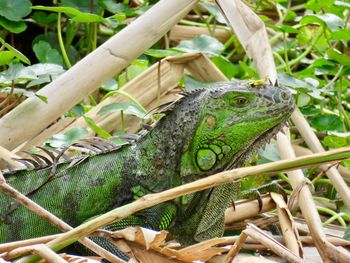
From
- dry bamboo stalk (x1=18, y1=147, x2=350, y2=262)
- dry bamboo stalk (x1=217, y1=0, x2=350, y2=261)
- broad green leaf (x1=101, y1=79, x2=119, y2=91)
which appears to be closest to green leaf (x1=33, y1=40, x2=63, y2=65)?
broad green leaf (x1=101, y1=79, x2=119, y2=91)

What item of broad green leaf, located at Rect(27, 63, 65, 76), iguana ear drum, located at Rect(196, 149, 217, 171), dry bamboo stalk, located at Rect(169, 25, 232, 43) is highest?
iguana ear drum, located at Rect(196, 149, 217, 171)

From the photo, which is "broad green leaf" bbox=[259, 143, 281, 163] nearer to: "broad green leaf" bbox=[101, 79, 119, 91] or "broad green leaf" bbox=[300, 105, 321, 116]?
"broad green leaf" bbox=[300, 105, 321, 116]

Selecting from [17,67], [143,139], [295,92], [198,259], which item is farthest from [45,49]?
[198,259]

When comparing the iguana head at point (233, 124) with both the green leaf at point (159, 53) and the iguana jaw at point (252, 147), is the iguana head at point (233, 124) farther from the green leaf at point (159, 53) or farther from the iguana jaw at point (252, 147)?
the green leaf at point (159, 53)

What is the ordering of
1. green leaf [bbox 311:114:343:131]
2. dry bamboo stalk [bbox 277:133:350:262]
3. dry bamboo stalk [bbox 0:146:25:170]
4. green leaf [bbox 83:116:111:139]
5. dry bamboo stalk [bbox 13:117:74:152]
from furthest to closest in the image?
green leaf [bbox 311:114:343:131]
dry bamboo stalk [bbox 13:117:74:152]
green leaf [bbox 83:116:111:139]
dry bamboo stalk [bbox 0:146:25:170]
dry bamboo stalk [bbox 277:133:350:262]

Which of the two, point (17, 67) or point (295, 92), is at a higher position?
point (17, 67)

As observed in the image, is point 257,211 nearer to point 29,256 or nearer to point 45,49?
point 29,256

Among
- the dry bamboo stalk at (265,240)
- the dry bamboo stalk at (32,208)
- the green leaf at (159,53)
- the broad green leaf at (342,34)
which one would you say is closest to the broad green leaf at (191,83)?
the green leaf at (159,53)

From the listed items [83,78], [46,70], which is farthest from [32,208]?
[46,70]
